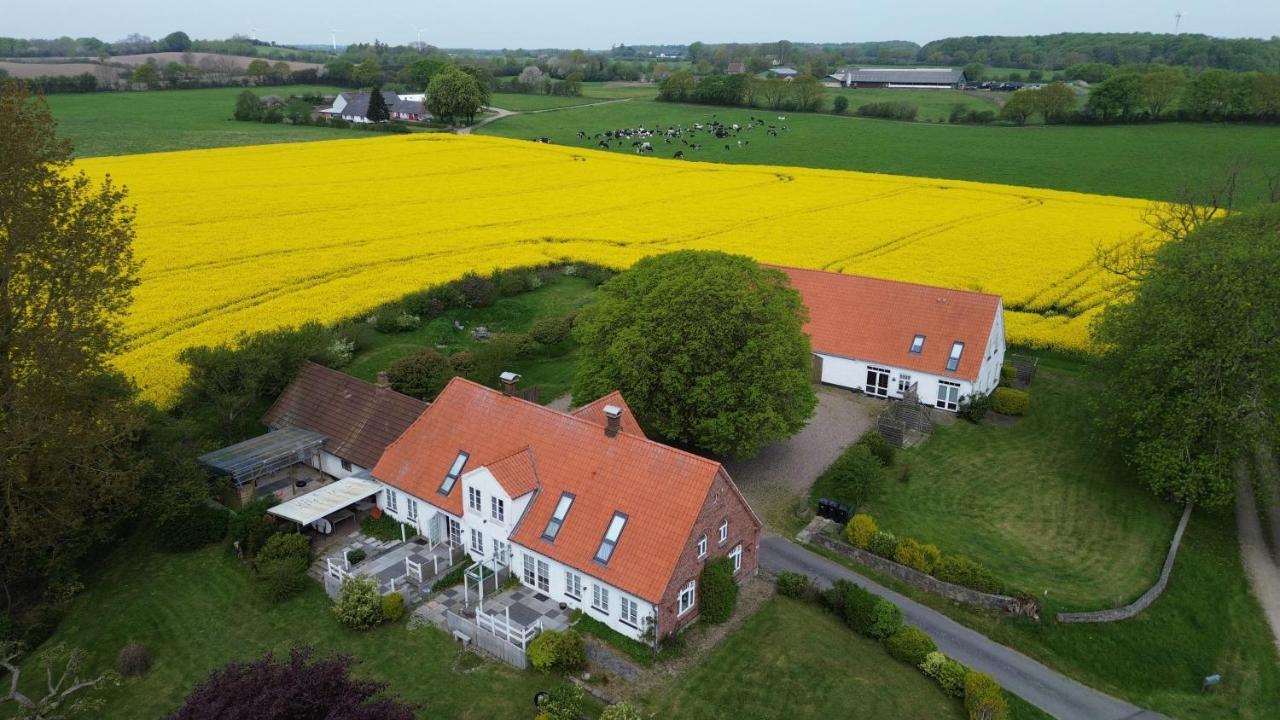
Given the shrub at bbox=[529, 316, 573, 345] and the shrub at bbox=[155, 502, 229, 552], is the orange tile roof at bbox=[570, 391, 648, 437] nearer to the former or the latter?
the shrub at bbox=[155, 502, 229, 552]

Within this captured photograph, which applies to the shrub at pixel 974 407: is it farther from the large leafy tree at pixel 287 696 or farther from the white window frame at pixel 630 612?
the large leafy tree at pixel 287 696

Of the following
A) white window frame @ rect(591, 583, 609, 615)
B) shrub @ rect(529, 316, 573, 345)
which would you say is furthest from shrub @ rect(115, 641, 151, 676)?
shrub @ rect(529, 316, 573, 345)

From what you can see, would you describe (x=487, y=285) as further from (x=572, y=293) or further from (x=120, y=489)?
(x=120, y=489)

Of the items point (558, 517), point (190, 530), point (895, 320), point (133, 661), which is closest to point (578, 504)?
point (558, 517)

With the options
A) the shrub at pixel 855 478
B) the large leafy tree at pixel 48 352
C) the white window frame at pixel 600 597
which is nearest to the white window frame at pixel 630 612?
the white window frame at pixel 600 597

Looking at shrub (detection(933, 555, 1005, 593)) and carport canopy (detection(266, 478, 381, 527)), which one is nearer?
shrub (detection(933, 555, 1005, 593))
